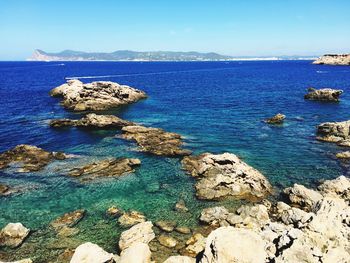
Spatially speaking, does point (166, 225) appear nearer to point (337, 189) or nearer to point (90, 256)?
point (90, 256)

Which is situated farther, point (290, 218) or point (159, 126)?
point (159, 126)

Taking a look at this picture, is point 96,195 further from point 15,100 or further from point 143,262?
point 15,100

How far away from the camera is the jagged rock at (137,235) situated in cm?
2503

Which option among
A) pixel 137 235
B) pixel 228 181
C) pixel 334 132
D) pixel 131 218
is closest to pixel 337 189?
pixel 228 181

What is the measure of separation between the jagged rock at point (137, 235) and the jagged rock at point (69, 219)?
18.9 feet

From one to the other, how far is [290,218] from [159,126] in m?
40.4

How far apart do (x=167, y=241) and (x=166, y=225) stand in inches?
98.1

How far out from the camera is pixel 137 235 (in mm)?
25625

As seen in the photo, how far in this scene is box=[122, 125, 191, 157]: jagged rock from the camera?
1820 inches

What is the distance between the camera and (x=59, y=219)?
29.6m

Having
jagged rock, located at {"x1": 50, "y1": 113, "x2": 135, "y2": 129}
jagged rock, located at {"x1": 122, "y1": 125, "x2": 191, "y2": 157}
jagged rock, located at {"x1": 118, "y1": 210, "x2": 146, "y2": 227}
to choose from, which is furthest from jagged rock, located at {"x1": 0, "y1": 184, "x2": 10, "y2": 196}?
jagged rock, located at {"x1": 50, "y1": 113, "x2": 135, "y2": 129}

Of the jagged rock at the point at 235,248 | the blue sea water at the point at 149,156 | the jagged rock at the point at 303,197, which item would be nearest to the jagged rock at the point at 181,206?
the blue sea water at the point at 149,156

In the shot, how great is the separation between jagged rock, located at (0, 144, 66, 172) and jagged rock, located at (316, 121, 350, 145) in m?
40.4

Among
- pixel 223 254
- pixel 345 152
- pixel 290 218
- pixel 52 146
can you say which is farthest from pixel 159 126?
pixel 223 254
